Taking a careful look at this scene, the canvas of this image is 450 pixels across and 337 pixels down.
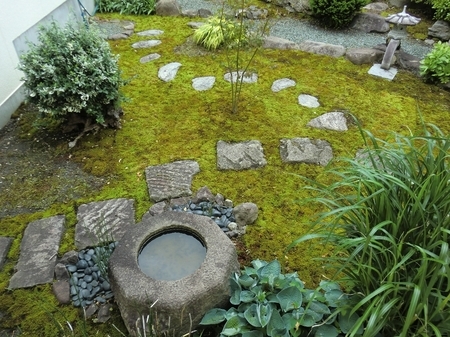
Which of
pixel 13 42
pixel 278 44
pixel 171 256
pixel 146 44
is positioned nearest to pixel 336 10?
pixel 278 44

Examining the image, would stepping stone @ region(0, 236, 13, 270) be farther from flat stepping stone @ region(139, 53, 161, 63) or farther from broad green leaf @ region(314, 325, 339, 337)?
flat stepping stone @ region(139, 53, 161, 63)

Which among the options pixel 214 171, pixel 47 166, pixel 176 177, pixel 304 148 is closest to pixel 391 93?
pixel 304 148

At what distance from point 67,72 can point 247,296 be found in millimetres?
2746

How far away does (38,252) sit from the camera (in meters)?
2.65

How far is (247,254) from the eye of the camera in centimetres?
263

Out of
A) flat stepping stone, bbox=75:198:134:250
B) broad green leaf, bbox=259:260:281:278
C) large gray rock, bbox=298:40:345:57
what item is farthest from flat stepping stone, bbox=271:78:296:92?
broad green leaf, bbox=259:260:281:278

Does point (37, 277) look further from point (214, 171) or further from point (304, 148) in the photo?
point (304, 148)

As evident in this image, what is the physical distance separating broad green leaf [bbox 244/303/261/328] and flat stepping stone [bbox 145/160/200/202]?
4.57 ft

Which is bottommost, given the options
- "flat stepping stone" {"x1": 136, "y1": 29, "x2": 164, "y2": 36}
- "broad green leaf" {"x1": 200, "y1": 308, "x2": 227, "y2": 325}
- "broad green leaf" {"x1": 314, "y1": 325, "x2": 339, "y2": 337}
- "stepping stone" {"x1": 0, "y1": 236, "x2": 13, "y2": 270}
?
"stepping stone" {"x1": 0, "y1": 236, "x2": 13, "y2": 270}

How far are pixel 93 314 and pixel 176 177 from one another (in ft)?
4.52

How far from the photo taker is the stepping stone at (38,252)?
2.48m

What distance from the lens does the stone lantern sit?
4414mm

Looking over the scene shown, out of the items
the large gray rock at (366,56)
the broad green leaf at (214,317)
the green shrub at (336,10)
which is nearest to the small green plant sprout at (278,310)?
the broad green leaf at (214,317)

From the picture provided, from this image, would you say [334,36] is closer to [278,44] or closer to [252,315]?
[278,44]
